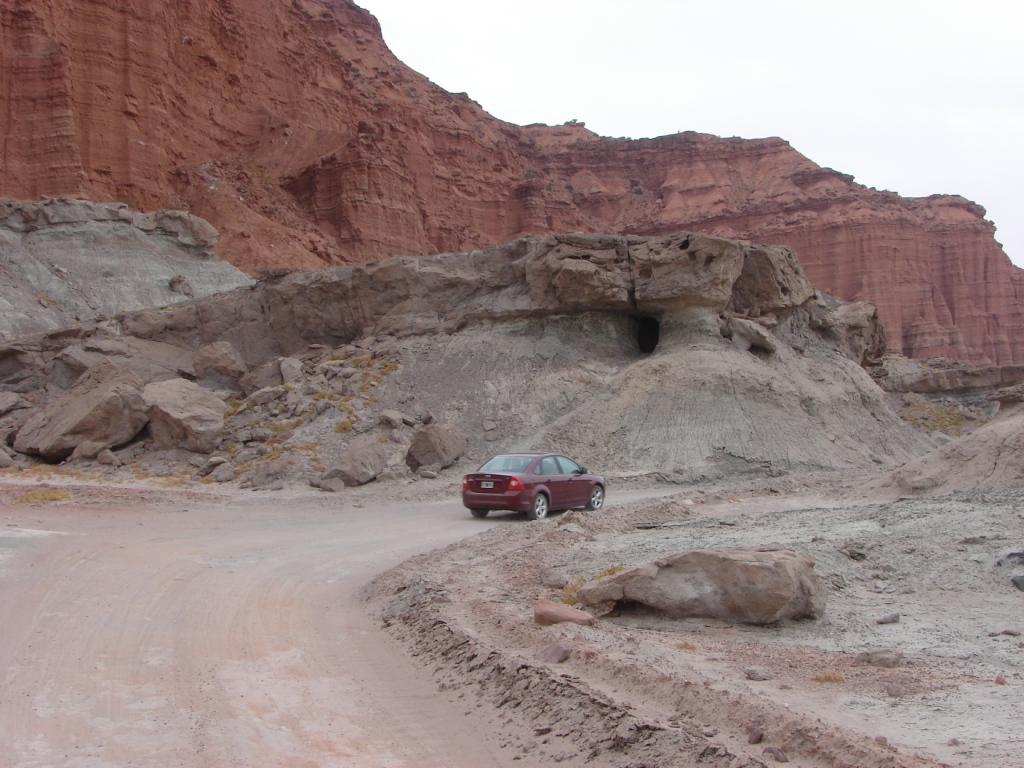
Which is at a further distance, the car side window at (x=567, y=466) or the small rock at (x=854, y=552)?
the car side window at (x=567, y=466)

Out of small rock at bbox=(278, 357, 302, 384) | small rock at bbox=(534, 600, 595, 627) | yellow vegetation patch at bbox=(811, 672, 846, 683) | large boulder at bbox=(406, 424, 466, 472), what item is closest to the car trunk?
large boulder at bbox=(406, 424, 466, 472)

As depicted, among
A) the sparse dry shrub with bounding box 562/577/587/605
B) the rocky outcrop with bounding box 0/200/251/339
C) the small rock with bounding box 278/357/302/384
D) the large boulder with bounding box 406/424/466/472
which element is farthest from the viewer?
the rocky outcrop with bounding box 0/200/251/339

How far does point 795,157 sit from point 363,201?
53174 millimetres

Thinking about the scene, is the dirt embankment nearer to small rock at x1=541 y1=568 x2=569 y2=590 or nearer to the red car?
small rock at x1=541 y1=568 x2=569 y2=590

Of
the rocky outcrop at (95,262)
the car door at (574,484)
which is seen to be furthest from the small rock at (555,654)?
the rocky outcrop at (95,262)

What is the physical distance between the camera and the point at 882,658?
6.42m

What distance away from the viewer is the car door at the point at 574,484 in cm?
1786

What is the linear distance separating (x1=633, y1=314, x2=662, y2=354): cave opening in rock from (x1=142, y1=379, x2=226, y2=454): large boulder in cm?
1420

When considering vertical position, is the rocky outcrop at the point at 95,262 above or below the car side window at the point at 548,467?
above

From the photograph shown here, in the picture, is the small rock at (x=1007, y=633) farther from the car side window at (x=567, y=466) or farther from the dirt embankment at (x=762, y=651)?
the car side window at (x=567, y=466)

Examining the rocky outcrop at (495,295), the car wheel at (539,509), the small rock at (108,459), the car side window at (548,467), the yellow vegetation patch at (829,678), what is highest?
the rocky outcrop at (495,295)

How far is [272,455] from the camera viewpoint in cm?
2406

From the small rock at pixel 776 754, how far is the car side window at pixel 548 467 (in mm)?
12661

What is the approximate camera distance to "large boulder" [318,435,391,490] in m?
22.0
